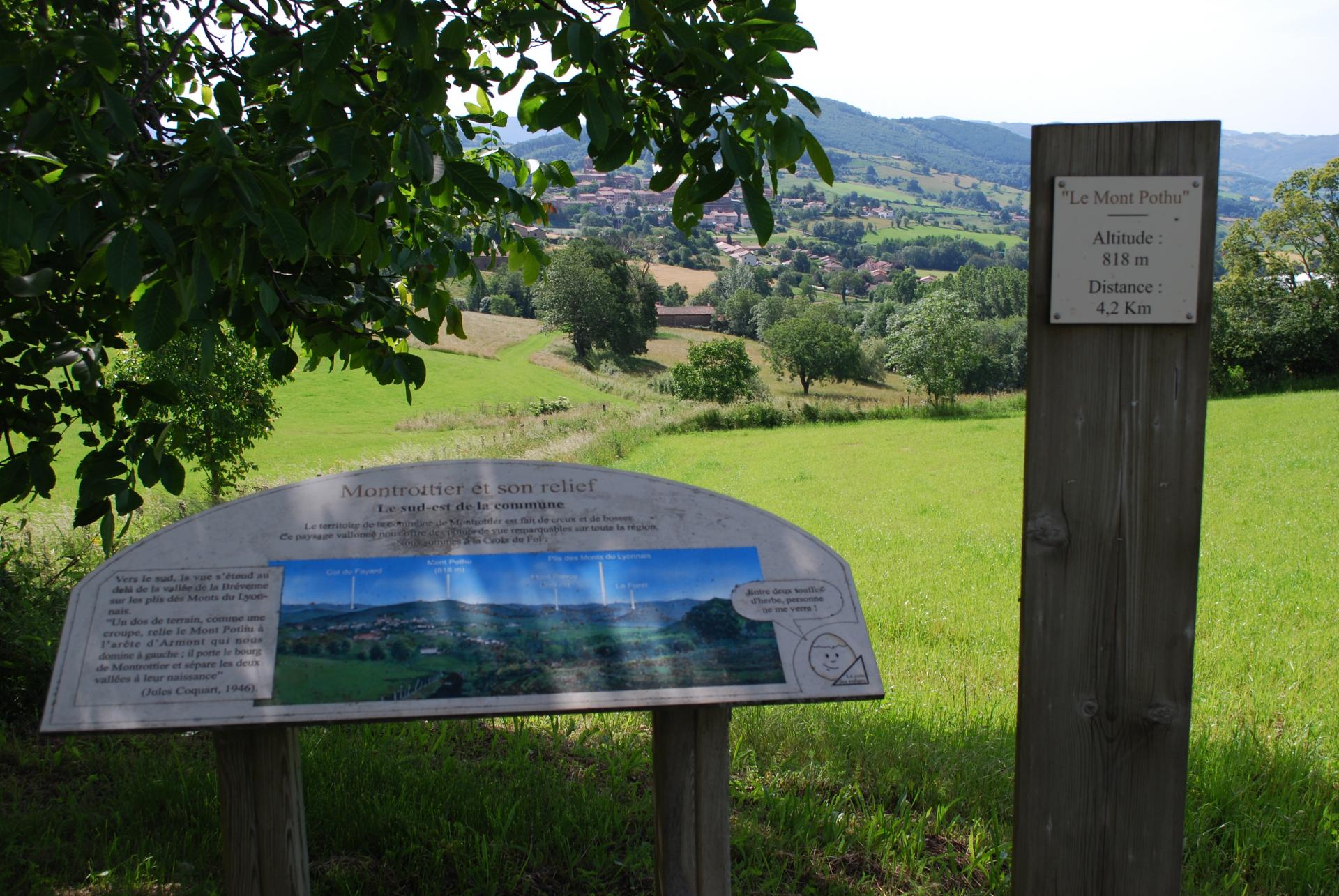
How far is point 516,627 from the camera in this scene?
191 centimetres

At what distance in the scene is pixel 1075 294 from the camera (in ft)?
6.62

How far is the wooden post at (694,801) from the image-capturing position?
198 cm

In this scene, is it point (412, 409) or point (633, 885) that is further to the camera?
point (412, 409)

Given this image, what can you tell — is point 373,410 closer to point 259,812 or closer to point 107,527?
point 107,527

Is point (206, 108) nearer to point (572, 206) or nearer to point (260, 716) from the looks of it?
point (260, 716)

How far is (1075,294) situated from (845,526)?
10.9m

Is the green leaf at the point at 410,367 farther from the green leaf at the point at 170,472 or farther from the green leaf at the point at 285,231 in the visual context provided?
the green leaf at the point at 285,231

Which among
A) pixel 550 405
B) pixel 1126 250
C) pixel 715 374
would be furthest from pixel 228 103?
pixel 715 374

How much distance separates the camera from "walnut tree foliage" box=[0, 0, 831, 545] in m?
1.82

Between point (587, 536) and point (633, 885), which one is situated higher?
point (587, 536)

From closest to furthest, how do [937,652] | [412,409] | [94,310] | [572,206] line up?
[94,310] < [937,652] < [412,409] < [572,206]

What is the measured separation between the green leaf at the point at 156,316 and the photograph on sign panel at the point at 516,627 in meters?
0.54

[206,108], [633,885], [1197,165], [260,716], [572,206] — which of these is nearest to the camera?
[260,716]

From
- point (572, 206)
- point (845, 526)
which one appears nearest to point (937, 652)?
point (845, 526)
